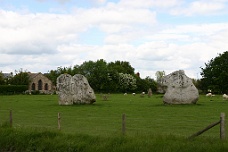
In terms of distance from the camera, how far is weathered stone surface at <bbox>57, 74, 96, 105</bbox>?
4597cm

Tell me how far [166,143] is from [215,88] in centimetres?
8220

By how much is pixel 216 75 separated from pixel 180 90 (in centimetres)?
5667

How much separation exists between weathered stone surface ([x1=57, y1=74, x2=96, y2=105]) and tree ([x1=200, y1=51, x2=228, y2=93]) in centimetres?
5489

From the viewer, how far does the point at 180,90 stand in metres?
44.7

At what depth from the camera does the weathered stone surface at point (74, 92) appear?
4597 cm

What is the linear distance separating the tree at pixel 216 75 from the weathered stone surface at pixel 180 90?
169 feet

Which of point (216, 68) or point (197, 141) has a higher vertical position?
point (216, 68)

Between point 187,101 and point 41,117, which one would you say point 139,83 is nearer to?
point 187,101

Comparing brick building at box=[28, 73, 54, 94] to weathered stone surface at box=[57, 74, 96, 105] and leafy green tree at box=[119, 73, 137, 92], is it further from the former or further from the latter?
weathered stone surface at box=[57, 74, 96, 105]

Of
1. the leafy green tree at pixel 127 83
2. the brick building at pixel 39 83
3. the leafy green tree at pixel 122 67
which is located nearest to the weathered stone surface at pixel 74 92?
the leafy green tree at pixel 127 83

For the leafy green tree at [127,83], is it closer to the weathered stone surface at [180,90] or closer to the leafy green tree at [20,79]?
Result: the leafy green tree at [20,79]

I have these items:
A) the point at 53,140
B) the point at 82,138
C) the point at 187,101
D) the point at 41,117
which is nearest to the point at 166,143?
the point at 82,138

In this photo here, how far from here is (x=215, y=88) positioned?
96750 mm

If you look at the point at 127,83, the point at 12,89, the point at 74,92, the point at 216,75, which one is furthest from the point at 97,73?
the point at 74,92
